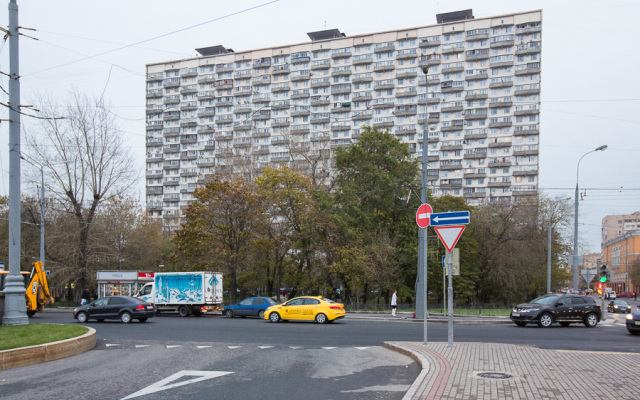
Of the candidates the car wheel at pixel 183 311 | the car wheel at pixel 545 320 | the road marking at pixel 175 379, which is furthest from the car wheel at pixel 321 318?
the road marking at pixel 175 379

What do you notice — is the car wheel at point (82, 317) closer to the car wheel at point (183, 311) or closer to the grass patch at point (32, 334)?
the car wheel at point (183, 311)

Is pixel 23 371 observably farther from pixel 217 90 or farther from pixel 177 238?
pixel 217 90

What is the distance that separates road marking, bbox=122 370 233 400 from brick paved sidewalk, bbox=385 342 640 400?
386 cm

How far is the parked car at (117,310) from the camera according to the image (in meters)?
26.5

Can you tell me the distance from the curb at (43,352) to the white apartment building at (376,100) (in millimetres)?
74381

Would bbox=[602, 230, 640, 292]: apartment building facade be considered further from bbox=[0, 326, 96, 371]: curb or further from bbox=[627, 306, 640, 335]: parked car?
bbox=[0, 326, 96, 371]: curb

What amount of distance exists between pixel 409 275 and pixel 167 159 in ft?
266

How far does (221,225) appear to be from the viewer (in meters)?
41.1

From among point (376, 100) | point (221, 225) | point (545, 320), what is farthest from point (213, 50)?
point (545, 320)

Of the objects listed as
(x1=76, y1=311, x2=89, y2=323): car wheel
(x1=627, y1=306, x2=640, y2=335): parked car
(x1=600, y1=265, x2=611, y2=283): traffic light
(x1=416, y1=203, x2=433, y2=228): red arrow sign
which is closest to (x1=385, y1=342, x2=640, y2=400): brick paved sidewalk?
(x1=416, y1=203, x2=433, y2=228): red arrow sign

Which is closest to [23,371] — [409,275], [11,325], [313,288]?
[11,325]

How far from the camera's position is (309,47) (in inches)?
4190

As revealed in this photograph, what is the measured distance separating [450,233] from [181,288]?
24067mm

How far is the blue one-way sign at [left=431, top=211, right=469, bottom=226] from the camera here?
43.0ft
